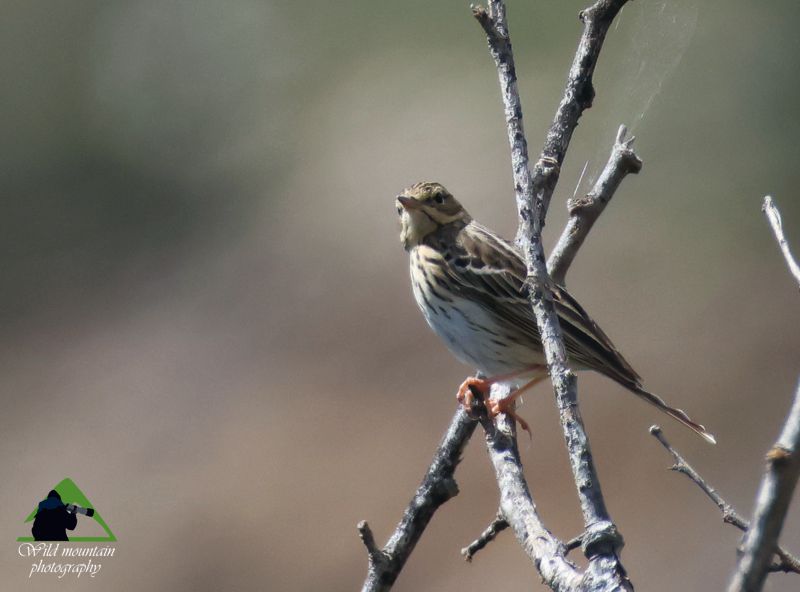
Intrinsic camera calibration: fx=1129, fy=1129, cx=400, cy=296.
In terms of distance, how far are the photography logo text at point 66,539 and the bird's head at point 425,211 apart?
4.03 meters

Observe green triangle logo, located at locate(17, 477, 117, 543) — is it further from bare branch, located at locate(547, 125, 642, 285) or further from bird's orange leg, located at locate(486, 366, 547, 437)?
bare branch, located at locate(547, 125, 642, 285)

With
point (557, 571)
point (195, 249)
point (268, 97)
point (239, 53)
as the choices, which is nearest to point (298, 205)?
point (195, 249)

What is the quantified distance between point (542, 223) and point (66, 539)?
5481 millimetres

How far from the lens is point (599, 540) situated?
2.52 metres

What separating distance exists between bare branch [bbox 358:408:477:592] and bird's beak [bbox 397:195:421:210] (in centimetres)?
163

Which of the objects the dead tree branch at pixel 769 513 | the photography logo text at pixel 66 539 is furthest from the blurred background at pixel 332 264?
the dead tree branch at pixel 769 513

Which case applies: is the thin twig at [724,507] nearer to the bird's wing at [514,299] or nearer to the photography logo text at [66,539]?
the bird's wing at [514,299]

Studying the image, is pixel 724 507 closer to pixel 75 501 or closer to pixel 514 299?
pixel 514 299

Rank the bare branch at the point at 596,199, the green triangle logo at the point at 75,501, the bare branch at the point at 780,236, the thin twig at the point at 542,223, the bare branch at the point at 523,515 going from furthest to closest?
the green triangle logo at the point at 75,501
the bare branch at the point at 596,199
the bare branch at the point at 780,236
the bare branch at the point at 523,515
the thin twig at the point at 542,223

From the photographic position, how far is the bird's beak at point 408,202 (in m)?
5.99

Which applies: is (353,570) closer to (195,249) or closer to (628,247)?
(628,247)

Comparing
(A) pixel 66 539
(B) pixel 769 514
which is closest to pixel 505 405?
(B) pixel 769 514

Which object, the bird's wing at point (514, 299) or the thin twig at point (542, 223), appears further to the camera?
the bird's wing at point (514, 299)

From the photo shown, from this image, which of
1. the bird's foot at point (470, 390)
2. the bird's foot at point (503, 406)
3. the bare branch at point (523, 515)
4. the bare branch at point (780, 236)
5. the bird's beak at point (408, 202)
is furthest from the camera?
the bird's beak at point (408, 202)
